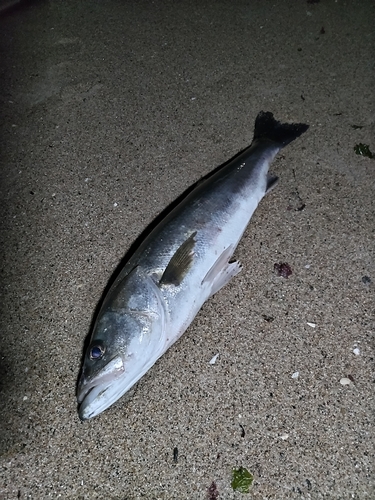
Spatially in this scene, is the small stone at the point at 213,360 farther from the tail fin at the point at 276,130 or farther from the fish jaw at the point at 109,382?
the tail fin at the point at 276,130

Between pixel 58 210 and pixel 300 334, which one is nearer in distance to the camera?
pixel 300 334

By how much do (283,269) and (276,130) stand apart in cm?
134

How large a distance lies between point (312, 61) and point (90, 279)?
3.22 metres

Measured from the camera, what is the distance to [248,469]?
87.3 inches

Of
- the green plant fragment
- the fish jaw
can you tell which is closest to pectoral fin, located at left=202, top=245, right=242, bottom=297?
the fish jaw

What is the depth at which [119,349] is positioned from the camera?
2246 mm

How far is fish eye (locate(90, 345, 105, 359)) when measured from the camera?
2.24 meters

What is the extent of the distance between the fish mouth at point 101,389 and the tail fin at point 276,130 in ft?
7.30

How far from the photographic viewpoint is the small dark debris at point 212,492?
216cm

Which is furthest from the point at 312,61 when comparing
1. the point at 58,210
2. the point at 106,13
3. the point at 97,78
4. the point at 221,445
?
the point at 221,445

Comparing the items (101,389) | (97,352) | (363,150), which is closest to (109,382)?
(101,389)

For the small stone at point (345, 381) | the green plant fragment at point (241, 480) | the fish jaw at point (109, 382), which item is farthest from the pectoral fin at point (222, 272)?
the green plant fragment at point (241, 480)

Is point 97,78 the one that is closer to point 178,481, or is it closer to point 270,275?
point 270,275

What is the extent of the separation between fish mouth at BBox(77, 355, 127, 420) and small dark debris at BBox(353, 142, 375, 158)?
8.55 feet
